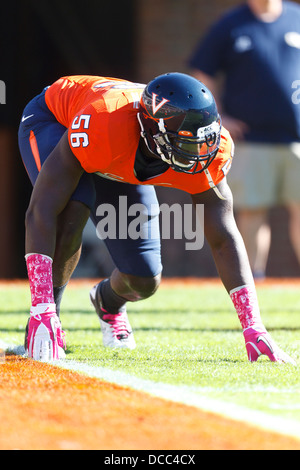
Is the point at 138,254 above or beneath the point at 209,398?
above

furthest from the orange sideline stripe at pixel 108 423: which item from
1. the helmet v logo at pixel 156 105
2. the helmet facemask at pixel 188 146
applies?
the helmet v logo at pixel 156 105

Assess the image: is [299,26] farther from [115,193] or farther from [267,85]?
[115,193]

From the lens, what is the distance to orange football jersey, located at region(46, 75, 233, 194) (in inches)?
155

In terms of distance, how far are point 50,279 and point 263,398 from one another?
52.9 inches

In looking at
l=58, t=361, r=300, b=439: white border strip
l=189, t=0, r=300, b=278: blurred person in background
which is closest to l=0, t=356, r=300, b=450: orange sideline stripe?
l=58, t=361, r=300, b=439: white border strip

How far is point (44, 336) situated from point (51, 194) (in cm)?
68

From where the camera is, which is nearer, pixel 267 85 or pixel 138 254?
pixel 138 254

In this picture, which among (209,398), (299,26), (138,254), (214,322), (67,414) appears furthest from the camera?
(299,26)

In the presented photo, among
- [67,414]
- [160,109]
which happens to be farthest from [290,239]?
[67,414]

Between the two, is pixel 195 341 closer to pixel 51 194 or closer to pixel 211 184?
pixel 211 184

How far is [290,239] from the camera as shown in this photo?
12.5 meters

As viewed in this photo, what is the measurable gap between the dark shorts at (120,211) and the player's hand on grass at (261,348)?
84cm

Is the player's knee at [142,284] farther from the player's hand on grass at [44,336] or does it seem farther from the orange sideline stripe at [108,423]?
the orange sideline stripe at [108,423]

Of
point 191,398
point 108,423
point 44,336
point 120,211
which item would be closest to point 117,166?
Result: point 120,211
